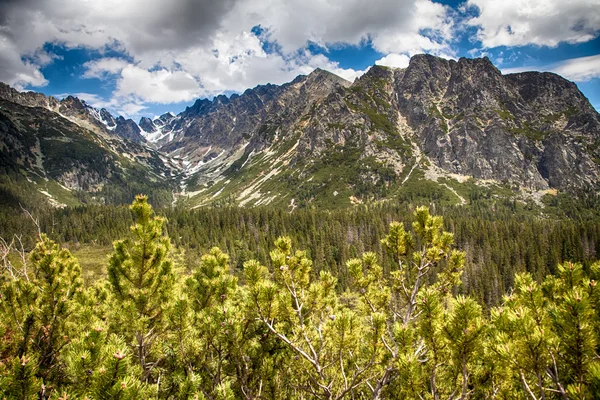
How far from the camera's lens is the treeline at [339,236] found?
93750 millimetres

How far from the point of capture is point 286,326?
771cm

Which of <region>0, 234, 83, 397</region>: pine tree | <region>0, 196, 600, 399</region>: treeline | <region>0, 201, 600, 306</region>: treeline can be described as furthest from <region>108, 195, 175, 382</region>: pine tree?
<region>0, 201, 600, 306</region>: treeline

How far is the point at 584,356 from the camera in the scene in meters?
3.79

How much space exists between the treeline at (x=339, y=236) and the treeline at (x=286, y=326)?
7420cm

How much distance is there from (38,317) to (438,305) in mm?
9217

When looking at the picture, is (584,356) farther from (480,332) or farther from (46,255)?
(46,255)

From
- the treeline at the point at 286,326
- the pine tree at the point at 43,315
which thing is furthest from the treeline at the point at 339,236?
the pine tree at the point at 43,315

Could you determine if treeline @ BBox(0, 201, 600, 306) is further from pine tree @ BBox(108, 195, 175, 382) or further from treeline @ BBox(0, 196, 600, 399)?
pine tree @ BBox(108, 195, 175, 382)

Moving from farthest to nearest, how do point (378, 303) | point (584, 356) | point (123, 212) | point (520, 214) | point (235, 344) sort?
1. point (520, 214)
2. point (123, 212)
3. point (378, 303)
4. point (235, 344)
5. point (584, 356)

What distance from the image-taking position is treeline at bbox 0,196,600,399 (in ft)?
12.9

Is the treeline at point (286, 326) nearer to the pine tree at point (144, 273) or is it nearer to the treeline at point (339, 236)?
the pine tree at point (144, 273)

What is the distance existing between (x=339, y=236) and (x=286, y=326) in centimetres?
12260

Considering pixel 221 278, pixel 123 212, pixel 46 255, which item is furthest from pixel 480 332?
pixel 123 212

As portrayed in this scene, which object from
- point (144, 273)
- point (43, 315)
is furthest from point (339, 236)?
point (43, 315)
